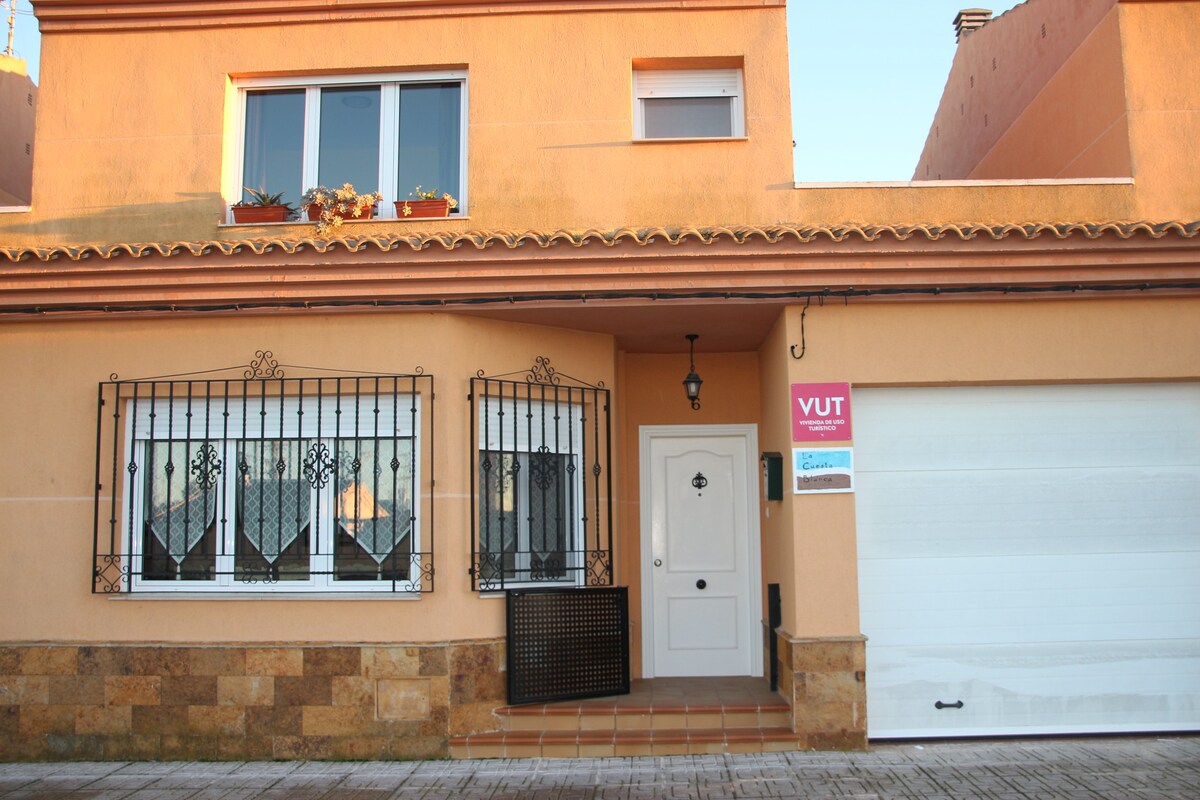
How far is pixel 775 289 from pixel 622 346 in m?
1.97

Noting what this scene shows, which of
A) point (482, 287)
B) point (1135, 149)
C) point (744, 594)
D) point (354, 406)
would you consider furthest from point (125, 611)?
point (1135, 149)

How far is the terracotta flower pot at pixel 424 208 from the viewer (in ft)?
27.2

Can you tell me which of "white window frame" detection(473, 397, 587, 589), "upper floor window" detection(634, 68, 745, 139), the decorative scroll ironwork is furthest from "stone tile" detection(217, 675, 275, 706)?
"upper floor window" detection(634, 68, 745, 139)

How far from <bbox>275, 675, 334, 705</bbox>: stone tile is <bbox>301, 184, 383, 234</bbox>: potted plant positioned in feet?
11.4

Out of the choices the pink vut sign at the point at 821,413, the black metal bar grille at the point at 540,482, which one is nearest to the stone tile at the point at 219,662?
the black metal bar grille at the point at 540,482

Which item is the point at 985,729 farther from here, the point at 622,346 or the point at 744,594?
the point at 622,346

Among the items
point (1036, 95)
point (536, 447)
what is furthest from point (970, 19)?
point (536, 447)

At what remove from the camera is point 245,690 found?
7.49 metres

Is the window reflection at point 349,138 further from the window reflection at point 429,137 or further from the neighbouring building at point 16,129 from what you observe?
the neighbouring building at point 16,129

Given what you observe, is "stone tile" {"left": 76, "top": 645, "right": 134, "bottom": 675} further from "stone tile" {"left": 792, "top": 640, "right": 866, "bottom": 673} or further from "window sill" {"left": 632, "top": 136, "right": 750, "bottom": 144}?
"window sill" {"left": 632, "top": 136, "right": 750, "bottom": 144}

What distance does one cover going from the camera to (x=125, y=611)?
7.68m

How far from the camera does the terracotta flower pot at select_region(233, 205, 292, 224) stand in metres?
8.38

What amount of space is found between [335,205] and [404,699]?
3.91 m

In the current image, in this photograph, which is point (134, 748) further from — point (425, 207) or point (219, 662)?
point (425, 207)
